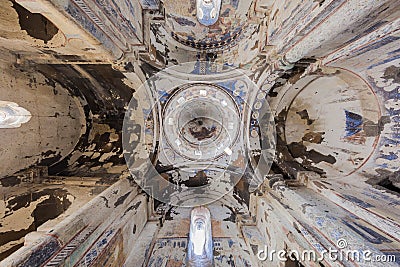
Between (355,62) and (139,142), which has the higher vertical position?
(355,62)

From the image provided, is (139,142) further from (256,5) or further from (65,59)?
(256,5)

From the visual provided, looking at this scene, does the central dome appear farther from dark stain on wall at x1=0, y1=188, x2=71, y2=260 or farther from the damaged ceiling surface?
dark stain on wall at x1=0, y1=188, x2=71, y2=260

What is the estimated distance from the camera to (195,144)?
986 cm

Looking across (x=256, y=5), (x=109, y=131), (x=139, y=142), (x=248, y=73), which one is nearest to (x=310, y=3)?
(x=256, y=5)

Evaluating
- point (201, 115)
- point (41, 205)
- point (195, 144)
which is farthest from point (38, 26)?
point (201, 115)

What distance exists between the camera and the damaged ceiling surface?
3.94 metres

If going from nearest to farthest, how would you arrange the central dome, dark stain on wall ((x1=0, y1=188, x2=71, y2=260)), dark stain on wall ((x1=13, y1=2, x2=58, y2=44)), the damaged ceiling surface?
1. the damaged ceiling surface
2. dark stain on wall ((x1=13, y1=2, x2=58, y2=44))
3. dark stain on wall ((x1=0, y1=188, x2=71, y2=260))
4. the central dome

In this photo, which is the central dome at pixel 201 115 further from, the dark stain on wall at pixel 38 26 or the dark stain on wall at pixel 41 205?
the dark stain on wall at pixel 38 26

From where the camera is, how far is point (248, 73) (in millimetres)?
7633

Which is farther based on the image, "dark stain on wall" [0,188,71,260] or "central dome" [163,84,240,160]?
"central dome" [163,84,240,160]

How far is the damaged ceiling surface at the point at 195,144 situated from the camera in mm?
3938

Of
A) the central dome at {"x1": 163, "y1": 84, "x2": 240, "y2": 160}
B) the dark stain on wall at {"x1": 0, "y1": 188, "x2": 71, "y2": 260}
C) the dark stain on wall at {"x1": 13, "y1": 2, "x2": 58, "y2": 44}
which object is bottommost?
the dark stain on wall at {"x1": 0, "y1": 188, "x2": 71, "y2": 260}

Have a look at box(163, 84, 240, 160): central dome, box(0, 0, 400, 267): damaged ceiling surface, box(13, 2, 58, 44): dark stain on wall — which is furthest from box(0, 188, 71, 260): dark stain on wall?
box(163, 84, 240, 160): central dome

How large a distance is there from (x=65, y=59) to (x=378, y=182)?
7.14m
